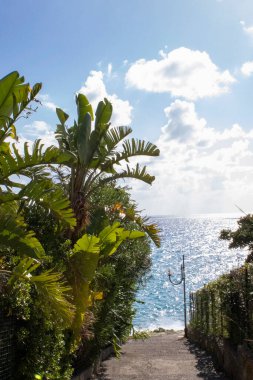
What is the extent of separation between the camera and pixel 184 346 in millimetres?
19203

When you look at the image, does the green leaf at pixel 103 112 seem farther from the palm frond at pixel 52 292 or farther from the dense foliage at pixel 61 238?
the palm frond at pixel 52 292

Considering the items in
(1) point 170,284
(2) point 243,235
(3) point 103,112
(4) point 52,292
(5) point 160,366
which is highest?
(3) point 103,112

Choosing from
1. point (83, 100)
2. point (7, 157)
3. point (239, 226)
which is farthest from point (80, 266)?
point (239, 226)

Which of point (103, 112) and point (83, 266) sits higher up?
point (103, 112)

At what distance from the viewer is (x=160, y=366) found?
13414 mm

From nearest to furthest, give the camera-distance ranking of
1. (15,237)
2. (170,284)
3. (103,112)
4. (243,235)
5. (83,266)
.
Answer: (15,237) → (83,266) → (103,112) → (243,235) → (170,284)

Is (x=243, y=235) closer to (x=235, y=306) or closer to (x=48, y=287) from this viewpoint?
(x=235, y=306)

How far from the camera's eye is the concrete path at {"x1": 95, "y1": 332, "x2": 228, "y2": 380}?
12023mm

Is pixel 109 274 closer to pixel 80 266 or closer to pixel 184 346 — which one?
pixel 80 266

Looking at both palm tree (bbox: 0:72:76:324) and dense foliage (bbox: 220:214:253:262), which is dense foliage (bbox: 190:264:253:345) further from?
palm tree (bbox: 0:72:76:324)

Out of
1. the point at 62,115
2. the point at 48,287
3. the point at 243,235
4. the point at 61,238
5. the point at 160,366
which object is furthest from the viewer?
the point at 160,366

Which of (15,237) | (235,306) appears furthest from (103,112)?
(15,237)

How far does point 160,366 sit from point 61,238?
221 inches

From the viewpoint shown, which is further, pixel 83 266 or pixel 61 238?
pixel 61 238
